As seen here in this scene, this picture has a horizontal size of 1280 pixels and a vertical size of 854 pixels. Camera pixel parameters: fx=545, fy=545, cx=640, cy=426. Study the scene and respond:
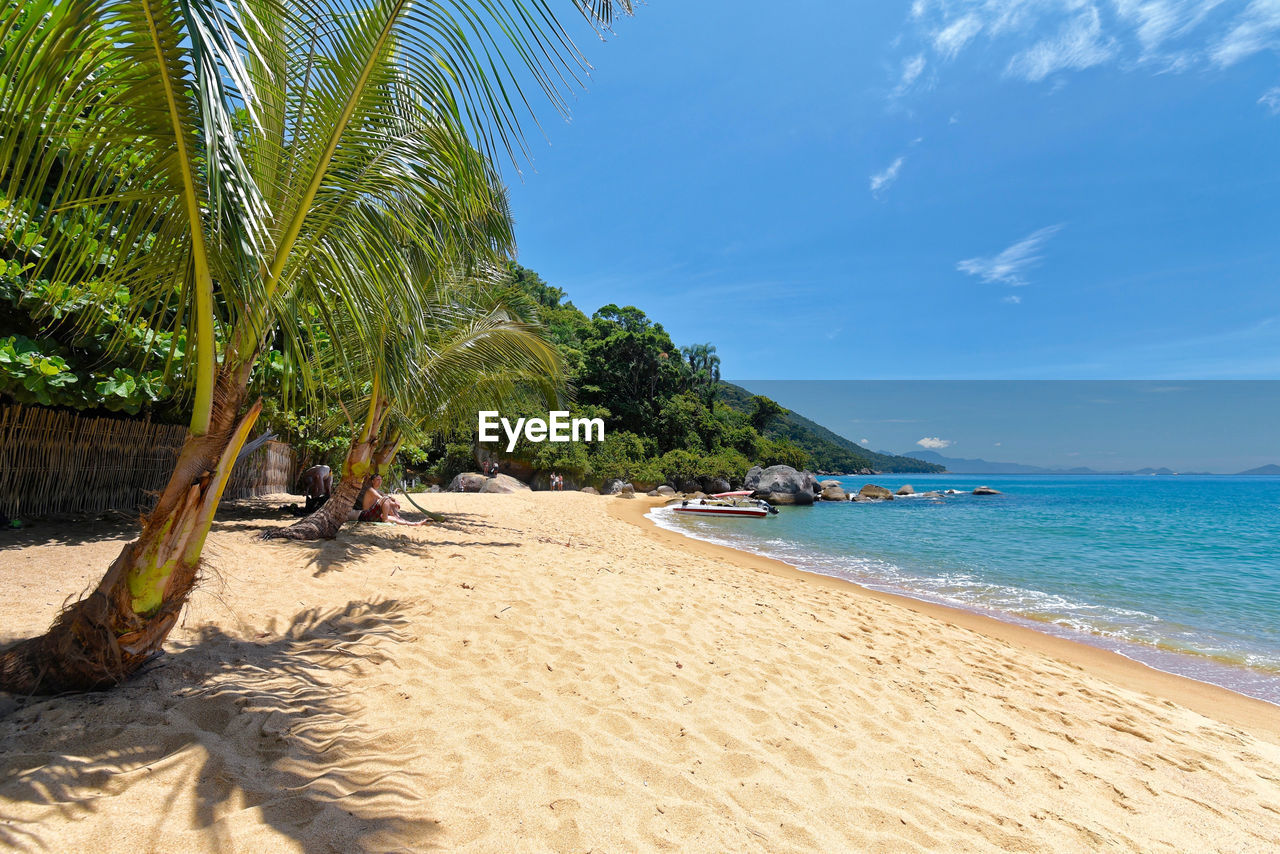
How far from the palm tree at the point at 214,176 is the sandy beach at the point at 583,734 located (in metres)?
0.67

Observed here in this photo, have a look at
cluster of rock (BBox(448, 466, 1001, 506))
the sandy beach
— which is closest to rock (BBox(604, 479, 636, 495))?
cluster of rock (BBox(448, 466, 1001, 506))

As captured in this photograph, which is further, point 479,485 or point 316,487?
point 479,485

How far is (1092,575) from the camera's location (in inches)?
415

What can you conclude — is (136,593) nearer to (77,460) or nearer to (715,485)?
(77,460)

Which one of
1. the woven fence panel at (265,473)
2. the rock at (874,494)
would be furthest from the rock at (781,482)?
the woven fence panel at (265,473)

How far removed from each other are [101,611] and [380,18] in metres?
3.21

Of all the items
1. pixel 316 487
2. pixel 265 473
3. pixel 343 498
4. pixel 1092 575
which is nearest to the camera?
pixel 343 498

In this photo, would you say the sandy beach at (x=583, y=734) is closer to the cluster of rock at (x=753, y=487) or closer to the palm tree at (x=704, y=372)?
the cluster of rock at (x=753, y=487)

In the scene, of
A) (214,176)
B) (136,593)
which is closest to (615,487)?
(136,593)

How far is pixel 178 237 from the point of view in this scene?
2785 mm

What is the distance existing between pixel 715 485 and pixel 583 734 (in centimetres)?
3465

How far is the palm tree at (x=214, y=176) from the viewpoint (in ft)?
6.94

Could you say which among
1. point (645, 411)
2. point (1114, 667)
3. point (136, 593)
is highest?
point (645, 411)

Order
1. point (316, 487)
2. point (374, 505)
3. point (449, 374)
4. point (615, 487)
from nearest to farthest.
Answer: point (449, 374) < point (374, 505) < point (316, 487) < point (615, 487)
